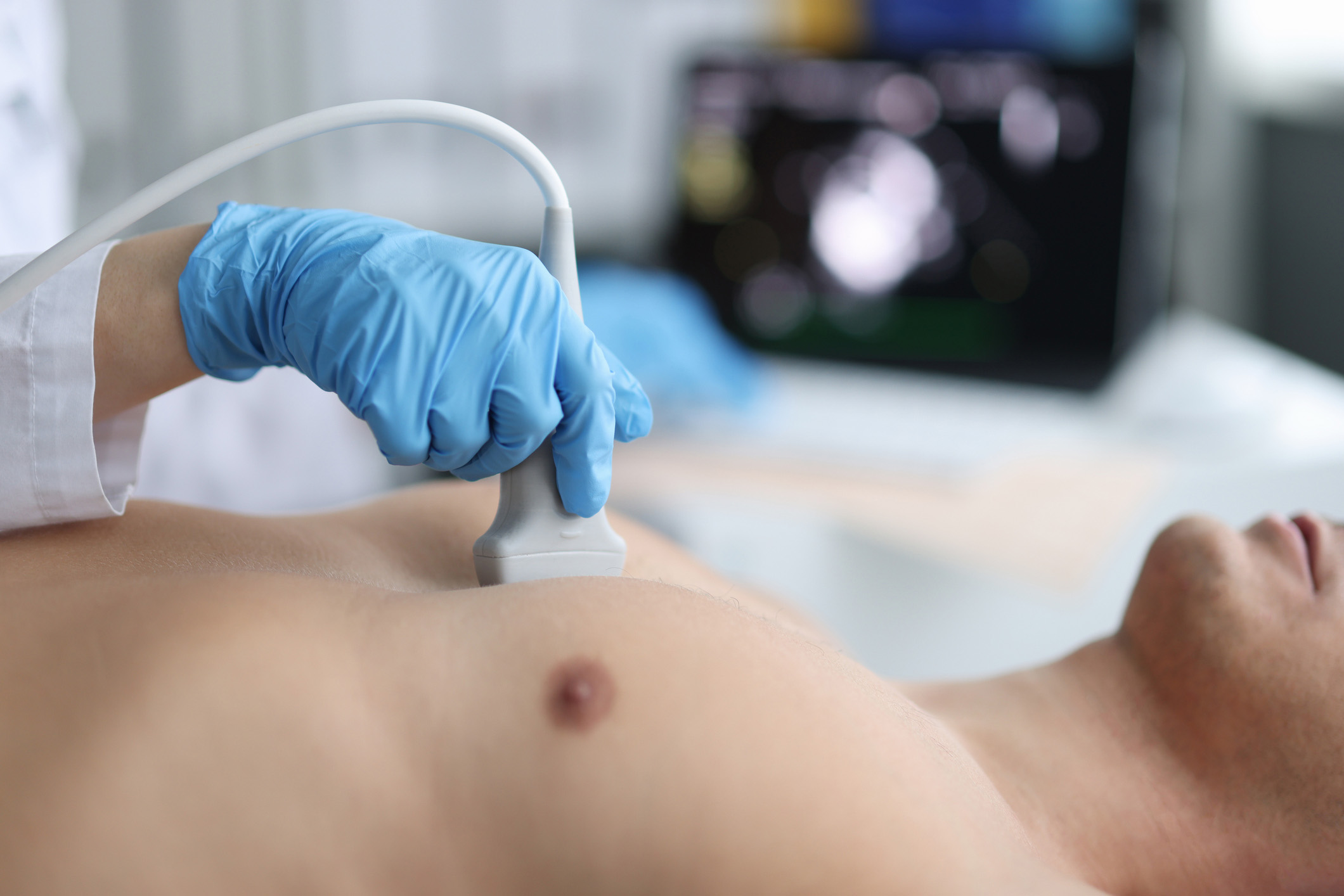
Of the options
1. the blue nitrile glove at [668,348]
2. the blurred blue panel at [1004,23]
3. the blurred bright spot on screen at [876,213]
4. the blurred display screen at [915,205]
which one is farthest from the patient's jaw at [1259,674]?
the blurred blue panel at [1004,23]

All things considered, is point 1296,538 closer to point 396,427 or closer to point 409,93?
point 396,427

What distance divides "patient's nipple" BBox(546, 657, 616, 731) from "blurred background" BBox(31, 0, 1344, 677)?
1103 millimetres

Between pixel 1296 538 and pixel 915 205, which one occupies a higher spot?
pixel 915 205

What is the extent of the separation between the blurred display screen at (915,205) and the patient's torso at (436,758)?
6.18 ft

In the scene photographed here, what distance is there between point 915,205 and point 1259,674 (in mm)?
1714

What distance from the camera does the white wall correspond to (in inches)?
76.5

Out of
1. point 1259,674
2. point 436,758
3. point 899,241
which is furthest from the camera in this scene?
point 899,241

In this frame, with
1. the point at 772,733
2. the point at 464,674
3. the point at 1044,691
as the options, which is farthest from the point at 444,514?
the point at 1044,691

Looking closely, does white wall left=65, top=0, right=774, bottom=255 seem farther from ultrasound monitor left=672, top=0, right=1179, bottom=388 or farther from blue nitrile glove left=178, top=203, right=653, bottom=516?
blue nitrile glove left=178, top=203, right=653, bottom=516

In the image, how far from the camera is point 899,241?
8.09 feet

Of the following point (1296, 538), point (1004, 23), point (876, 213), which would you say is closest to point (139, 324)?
point (1296, 538)

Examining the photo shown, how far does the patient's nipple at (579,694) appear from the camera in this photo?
653mm

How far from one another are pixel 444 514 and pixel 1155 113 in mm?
2004

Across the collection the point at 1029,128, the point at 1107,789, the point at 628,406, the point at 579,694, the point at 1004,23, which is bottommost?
the point at 1107,789
